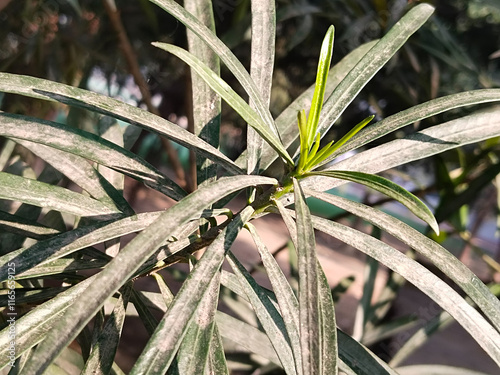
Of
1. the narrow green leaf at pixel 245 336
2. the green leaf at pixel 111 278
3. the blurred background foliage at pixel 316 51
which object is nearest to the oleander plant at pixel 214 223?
the green leaf at pixel 111 278

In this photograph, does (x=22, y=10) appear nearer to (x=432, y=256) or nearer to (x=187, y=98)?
(x=187, y=98)

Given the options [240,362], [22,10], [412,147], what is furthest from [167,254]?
[22,10]

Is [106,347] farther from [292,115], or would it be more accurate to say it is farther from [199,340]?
[292,115]

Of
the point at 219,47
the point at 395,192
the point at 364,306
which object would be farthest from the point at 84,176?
the point at 364,306

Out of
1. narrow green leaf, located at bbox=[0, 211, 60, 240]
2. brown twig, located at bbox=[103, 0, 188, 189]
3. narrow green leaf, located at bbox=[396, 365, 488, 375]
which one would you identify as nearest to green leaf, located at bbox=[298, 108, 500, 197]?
narrow green leaf, located at bbox=[0, 211, 60, 240]

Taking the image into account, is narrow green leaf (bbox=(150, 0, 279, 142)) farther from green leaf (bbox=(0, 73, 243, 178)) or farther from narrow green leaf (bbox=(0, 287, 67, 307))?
narrow green leaf (bbox=(0, 287, 67, 307))

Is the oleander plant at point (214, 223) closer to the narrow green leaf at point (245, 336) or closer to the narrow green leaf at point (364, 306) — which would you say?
the narrow green leaf at point (245, 336)

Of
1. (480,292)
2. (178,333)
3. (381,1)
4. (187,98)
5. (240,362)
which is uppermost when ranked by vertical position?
(381,1)
